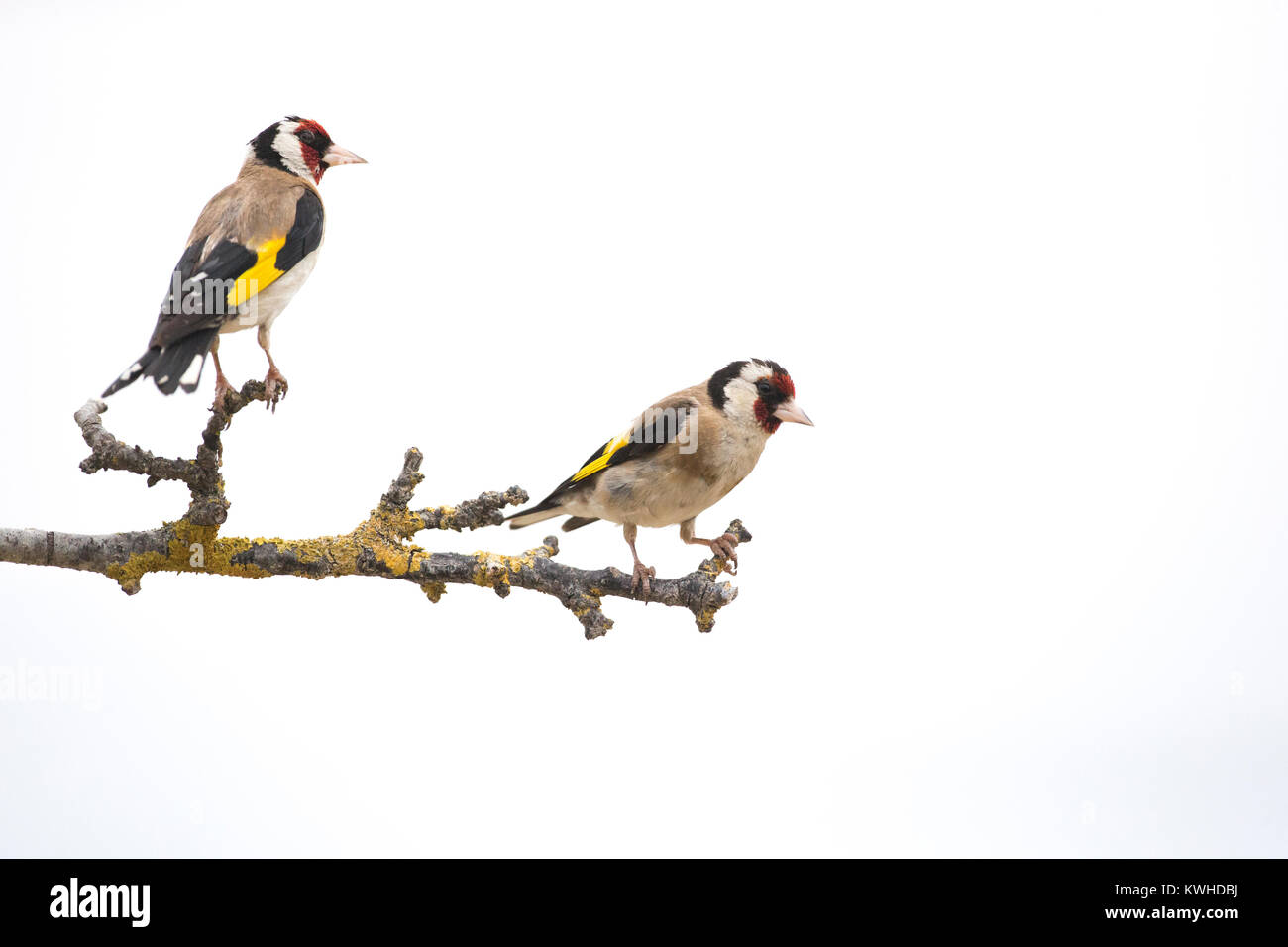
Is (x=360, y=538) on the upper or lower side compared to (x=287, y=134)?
lower

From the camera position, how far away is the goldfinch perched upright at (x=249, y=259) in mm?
2568

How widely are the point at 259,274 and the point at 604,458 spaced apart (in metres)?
1.22

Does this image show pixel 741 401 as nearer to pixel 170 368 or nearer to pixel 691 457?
pixel 691 457

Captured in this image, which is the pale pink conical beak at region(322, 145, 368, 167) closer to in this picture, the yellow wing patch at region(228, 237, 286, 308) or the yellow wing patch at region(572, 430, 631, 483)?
the yellow wing patch at region(228, 237, 286, 308)

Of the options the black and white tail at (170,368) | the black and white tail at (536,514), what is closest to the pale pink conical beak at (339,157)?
the black and white tail at (170,368)

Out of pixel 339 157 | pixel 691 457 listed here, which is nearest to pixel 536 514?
pixel 691 457

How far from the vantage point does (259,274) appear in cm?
286

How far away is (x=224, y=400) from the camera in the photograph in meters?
2.61

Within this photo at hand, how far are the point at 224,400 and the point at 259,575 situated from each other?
0.68 meters

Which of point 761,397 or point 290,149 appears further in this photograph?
point 761,397

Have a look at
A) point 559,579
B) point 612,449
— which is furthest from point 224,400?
point 612,449

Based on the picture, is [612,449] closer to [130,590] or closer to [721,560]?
[721,560]

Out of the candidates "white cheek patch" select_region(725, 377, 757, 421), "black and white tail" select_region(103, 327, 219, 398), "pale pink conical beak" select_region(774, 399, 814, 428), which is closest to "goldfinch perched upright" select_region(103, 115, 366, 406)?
"black and white tail" select_region(103, 327, 219, 398)

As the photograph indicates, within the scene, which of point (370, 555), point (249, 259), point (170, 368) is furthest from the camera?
point (370, 555)
